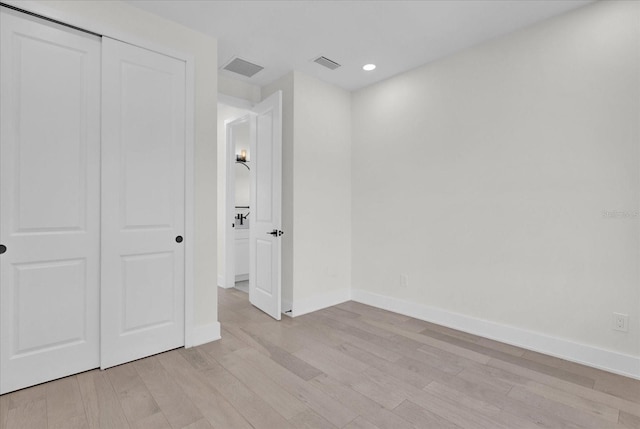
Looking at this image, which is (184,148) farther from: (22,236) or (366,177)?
(366,177)

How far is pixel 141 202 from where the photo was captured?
2447 mm

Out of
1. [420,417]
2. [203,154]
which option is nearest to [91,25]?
[203,154]

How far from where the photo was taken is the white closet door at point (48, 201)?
1.98 m

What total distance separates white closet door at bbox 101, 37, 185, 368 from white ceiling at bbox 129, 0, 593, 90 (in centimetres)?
51

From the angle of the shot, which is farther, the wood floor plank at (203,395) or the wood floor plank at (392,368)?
the wood floor plank at (392,368)

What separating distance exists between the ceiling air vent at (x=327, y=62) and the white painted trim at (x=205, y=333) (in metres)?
2.76

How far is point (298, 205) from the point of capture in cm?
356

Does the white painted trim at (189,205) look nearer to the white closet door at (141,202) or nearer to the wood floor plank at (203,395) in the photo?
the white closet door at (141,202)

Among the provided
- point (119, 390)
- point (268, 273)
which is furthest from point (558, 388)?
point (119, 390)

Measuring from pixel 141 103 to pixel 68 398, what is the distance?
205cm

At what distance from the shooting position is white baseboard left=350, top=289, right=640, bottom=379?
225 centimetres

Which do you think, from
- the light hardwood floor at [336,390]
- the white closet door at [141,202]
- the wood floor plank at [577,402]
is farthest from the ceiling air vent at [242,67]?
the wood floor plank at [577,402]

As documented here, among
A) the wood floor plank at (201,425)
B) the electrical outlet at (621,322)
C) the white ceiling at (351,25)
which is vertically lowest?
the wood floor plank at (201,425)

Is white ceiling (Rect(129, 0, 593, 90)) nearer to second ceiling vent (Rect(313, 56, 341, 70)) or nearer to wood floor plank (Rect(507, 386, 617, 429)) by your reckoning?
second ceiling vent (Rect(313, 56, 341, 70))
